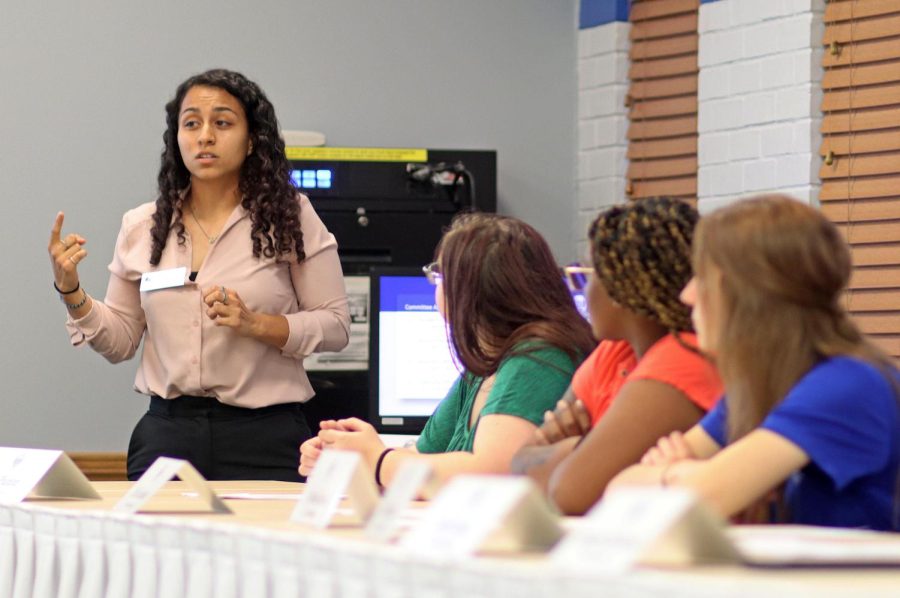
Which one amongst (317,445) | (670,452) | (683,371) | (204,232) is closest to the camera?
(670,452)

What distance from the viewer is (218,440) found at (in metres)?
3.01

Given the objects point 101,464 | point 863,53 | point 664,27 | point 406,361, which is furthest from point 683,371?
point 664,27

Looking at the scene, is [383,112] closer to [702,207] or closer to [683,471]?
[702,207]

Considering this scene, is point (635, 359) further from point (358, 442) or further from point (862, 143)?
point (862, 143)

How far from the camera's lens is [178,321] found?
3.09m

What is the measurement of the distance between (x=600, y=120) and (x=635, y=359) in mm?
3519

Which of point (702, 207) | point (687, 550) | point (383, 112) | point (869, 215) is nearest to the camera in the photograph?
point (687, 550)

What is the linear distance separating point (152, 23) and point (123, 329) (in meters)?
2.13

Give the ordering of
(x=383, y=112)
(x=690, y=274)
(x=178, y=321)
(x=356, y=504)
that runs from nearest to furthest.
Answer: (x=356, y=504) → (x=690, y=274) → (x=178, y=321) → (x=383, y=112)

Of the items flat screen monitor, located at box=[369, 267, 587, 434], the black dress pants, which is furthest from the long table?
flat screen monitor, located at box=[369, 267, 587, 434]

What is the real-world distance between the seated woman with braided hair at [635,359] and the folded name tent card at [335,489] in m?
0.38

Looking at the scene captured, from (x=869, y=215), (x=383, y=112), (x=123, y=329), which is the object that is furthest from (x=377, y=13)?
(x=123, y=329)

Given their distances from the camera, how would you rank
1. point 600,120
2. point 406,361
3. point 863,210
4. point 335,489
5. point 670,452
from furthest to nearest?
1. point 600,120
2. point 863,210
3. point 406,361
4. point 670,452
5. point 335,489

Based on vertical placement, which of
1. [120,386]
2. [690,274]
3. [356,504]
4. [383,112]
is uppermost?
[383,112]
